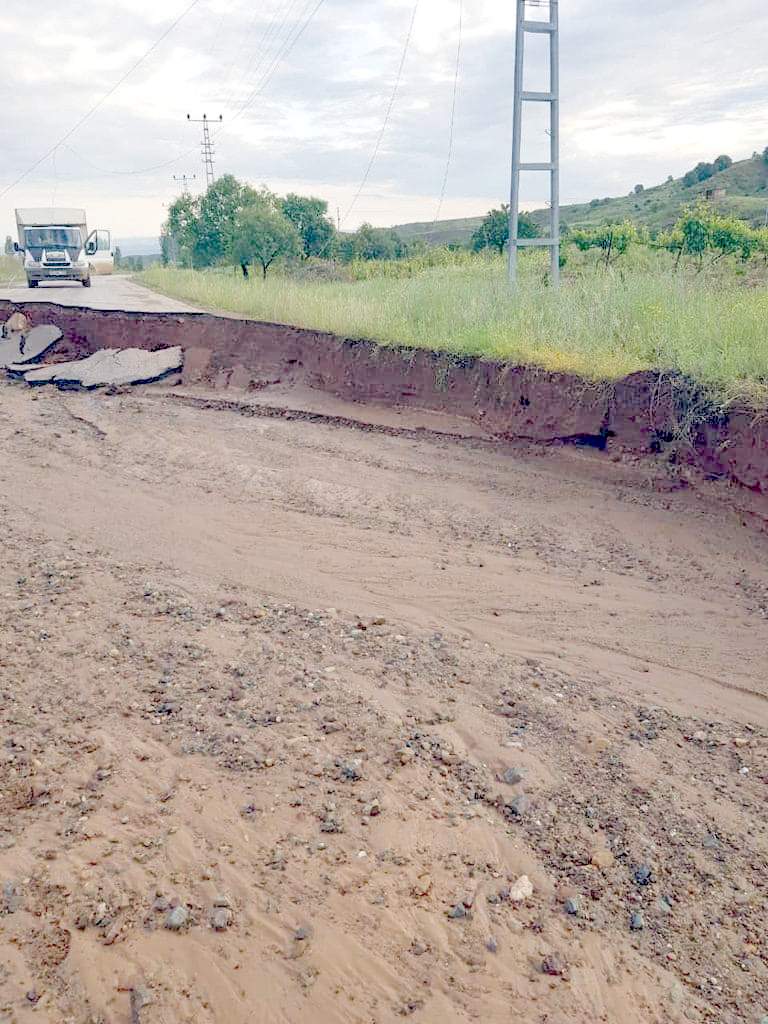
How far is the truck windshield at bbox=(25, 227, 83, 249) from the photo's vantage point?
92.5 ft

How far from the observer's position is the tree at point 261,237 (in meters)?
29.3

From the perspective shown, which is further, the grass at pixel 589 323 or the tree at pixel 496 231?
the tree at pixel 496 231

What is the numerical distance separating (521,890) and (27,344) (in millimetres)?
13656

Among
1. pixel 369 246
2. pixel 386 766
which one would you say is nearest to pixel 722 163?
pixel 369 246

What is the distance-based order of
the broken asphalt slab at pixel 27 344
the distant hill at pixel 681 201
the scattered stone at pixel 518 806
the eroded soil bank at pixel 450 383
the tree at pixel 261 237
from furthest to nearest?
1. the distant hill at pixel 681 201
2. the tree at pixel 261 237
3. the broken asphalt slab at pixel 27 344
4. the eroded soil bank at pixel 450 383
5. the scattered stone at pixel 518 806

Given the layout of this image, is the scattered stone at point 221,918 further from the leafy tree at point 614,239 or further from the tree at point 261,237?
the tree at point 261,237

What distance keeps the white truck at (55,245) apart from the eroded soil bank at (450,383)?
13.6m

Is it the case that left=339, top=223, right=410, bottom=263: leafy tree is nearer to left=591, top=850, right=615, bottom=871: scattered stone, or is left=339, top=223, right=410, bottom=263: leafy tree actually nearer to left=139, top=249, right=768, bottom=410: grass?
left=139, top=249, right=768, bottom=410: grass

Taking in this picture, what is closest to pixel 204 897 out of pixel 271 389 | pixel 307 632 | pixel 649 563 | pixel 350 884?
pixel 350 884

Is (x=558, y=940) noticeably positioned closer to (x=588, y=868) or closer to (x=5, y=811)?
(x=588, y=868)

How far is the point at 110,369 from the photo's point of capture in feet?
41.4

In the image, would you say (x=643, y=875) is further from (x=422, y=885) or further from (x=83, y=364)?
(x=83, y=364)

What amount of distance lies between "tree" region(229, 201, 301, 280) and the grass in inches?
667

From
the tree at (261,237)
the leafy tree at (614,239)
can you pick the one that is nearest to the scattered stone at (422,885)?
the leafy tree at (614,239)
